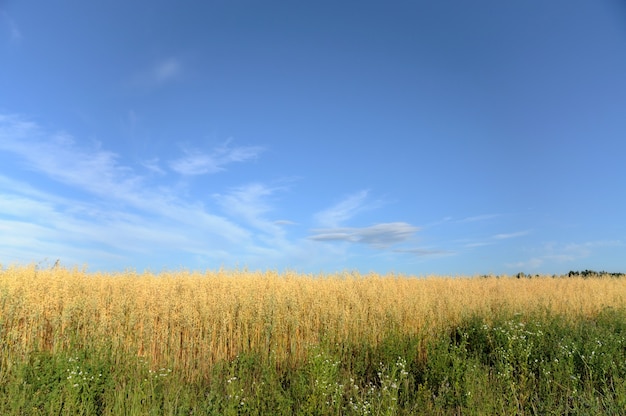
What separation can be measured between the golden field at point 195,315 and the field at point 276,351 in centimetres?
4

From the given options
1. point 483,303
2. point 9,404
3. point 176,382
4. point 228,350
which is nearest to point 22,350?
point 9,404

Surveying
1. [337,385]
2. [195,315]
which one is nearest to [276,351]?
[195,315]

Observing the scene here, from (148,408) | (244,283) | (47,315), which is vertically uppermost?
(244,283)

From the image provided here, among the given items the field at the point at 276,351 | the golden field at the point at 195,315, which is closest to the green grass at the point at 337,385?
the field at the point at 276,351

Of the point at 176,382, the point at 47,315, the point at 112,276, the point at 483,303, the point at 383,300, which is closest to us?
the point at 176,382

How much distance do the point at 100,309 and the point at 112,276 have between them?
3.35 metres

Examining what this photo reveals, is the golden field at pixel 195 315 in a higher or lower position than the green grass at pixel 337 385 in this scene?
higher

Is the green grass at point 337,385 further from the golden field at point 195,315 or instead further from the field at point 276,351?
the golden field at point 195,315

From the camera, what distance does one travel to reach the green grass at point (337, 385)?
5.49 m

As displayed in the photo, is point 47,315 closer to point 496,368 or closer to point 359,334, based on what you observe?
point 359,334

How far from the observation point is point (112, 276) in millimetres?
11977

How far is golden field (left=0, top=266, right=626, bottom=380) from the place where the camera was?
8.18 metres

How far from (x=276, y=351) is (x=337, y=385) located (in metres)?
2.90

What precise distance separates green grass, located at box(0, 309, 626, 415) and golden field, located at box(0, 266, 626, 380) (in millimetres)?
597
